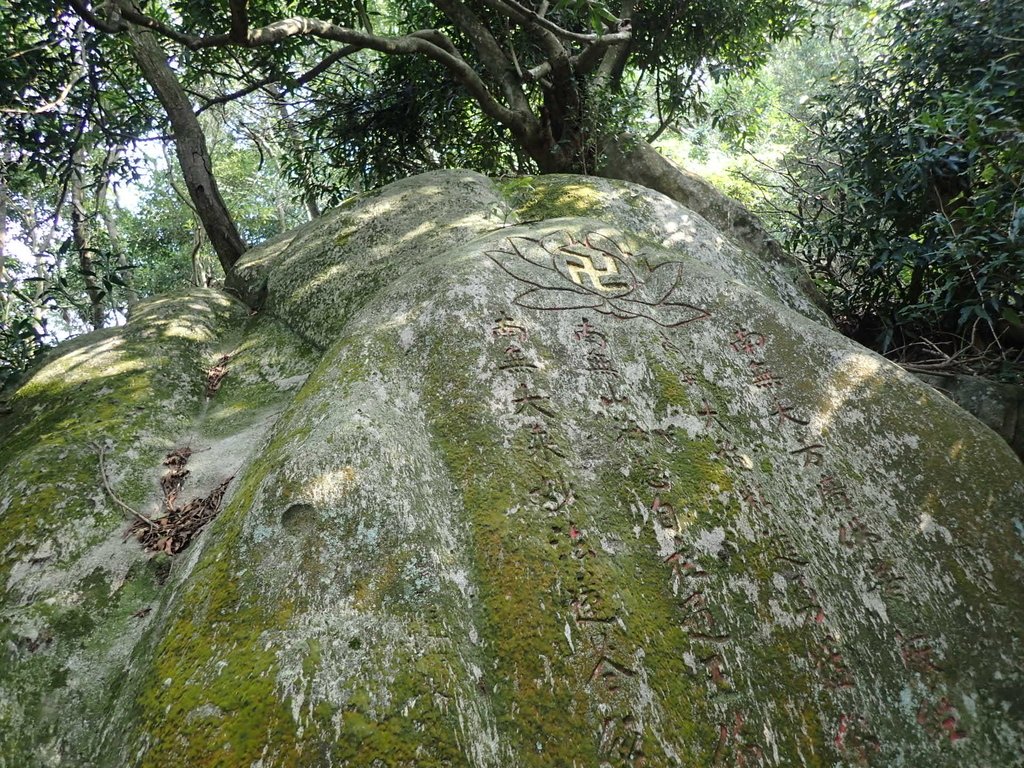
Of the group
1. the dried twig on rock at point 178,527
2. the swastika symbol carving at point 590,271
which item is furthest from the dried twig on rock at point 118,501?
the swastika symbol carving at point 590,271

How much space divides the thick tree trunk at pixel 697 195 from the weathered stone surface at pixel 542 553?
9.29 feet

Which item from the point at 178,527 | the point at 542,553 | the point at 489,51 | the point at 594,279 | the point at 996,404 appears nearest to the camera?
the point at 542,553

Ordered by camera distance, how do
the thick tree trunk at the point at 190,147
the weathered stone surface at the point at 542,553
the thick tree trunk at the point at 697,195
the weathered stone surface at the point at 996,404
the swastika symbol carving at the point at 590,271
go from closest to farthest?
the weathered stone surface at the point at 542,553, the swastika symbol carving at the point at 590,271, the weathered stone surface at the point at 996,404, the thick tree trunk at the point at 697,195, the thick tree trunk at the point at 190,147

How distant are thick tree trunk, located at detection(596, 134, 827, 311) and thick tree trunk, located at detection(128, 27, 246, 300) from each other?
434 centimetres

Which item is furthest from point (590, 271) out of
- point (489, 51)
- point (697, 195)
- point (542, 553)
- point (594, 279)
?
point (489, 51)

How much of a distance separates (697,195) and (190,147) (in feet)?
17.9

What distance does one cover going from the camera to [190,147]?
694 cm

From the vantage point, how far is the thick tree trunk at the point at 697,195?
6484 millimetres

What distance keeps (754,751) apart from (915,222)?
5234 mm

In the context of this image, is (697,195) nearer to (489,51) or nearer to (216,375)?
(489,51)

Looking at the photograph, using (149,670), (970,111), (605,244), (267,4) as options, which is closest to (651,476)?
(605,244)

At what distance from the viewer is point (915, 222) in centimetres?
584

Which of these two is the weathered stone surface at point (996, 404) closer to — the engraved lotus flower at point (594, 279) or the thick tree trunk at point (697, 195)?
the thick tree trunk at point (697, 195)

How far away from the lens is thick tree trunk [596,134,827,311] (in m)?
6.48
